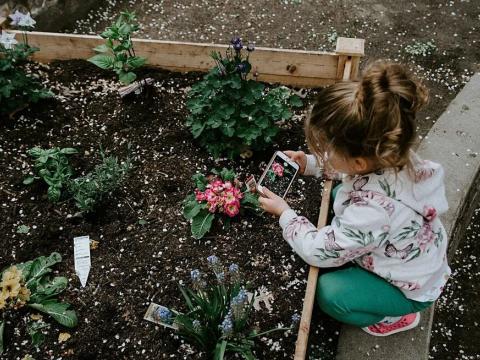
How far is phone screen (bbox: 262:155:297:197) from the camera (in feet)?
8.80

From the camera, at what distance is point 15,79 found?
2.84 metres

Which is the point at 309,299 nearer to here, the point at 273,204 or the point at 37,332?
the point at 273,204

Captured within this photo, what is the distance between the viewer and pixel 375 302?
220cm

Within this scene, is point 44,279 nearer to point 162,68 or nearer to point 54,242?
point 54,242

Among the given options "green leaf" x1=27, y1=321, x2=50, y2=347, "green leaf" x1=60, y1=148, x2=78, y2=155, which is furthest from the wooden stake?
"green leaf" x1=60, y1=148, x2=78, y2=155

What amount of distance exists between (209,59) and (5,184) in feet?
4.73

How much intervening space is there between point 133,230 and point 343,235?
111cm

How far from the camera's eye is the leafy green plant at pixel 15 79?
9.13ft

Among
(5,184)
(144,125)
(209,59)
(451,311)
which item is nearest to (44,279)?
(5,184)

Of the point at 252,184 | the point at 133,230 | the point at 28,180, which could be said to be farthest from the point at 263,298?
the point at 28,180

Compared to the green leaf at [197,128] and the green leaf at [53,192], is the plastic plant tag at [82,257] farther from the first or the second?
the green leaf at [197,128]

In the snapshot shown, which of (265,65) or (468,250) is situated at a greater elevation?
(265,65)

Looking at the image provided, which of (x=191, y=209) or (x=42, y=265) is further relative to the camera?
(x=191, y=209)

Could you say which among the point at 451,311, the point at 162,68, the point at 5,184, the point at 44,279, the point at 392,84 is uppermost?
the point at 392,84
